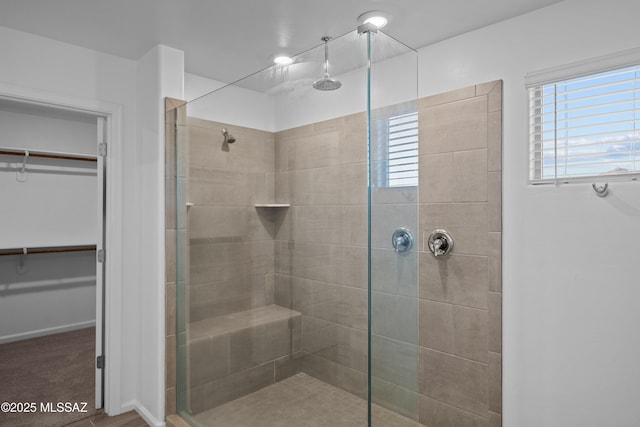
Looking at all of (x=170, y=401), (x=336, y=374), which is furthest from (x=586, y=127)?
(x=170, y=401)

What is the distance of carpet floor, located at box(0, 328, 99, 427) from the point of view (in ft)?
7.95

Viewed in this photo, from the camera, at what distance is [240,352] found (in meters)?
1.92

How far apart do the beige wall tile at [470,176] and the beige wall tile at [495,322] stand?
0.52 meters


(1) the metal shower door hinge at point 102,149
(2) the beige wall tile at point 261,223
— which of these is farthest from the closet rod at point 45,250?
(2) the beige wall tile at point 261,223

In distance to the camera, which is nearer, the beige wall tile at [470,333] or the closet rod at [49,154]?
the beige wall tile at [470,333]

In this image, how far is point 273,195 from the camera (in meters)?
1.78

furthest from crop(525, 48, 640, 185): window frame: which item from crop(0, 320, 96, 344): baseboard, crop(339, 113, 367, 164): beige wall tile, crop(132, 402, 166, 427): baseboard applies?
crop(0, 320, 96, 344): baseboard

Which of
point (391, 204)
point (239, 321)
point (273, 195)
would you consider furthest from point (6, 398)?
point (391, 204)

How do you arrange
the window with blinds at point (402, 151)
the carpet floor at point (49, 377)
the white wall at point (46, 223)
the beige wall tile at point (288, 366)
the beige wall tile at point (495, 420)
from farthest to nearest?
the white wall at point (46, 223), the carpet floor at point (49, 377), the beige wall tile at point (495, 420), the beige wall tile at point (288, 366), the window with blinds at point (402, 151)

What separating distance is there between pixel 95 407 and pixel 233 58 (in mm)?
2498

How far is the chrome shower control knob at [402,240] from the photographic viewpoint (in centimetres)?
158

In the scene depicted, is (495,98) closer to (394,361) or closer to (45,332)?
(394,361)

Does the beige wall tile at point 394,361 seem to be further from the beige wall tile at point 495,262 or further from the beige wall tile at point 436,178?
the beige wall tile at point 436,178

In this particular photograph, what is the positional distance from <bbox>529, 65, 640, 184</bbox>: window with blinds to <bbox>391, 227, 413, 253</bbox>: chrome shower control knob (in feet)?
2.39
